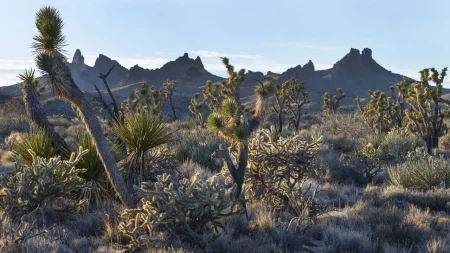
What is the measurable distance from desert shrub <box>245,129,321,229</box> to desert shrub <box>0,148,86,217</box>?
3.03 m

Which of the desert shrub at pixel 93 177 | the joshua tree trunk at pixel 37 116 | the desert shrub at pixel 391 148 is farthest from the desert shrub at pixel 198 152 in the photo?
the desert shrub at pixel 391 148

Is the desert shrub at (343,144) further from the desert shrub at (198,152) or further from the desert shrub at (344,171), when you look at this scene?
the desert shrub at (198,152)

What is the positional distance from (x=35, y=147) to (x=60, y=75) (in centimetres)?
269

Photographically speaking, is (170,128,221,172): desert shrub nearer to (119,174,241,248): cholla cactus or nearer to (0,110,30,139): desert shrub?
(119,174,241,248): cholla cactus

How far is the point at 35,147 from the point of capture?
25.9ft

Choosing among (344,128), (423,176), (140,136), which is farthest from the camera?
(344,128)

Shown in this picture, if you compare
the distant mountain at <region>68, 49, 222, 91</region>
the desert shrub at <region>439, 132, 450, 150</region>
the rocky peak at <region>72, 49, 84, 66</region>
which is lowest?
the desert shrub at <region>439, 132, 450, 150</region>

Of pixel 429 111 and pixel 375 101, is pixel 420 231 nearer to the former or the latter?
pixel 429 111

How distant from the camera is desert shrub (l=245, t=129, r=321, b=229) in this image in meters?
7.31

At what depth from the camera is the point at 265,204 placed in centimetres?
774

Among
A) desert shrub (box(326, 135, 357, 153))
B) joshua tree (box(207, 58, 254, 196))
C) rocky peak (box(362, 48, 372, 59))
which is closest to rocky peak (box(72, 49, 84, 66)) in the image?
rocky peak (box(362, 48, 372, 59))

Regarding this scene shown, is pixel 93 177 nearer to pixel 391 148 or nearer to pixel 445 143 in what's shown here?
pixel 391 148

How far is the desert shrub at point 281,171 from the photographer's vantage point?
7309mm

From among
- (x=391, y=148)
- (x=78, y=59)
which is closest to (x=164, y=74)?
(x=78, y=59)
